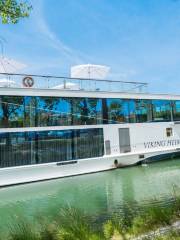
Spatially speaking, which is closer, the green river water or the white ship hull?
the green river water

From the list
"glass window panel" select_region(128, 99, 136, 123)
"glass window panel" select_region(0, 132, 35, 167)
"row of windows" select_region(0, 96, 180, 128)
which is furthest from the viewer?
"glass window panel" select_region(128, 99, 136, 123)

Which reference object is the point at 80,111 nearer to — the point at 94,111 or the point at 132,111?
the point at 94,111

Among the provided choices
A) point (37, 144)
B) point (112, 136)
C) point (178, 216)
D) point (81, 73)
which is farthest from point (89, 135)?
point (178, 216)

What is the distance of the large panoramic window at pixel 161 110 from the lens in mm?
22703

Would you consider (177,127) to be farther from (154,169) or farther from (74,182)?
(74,182)

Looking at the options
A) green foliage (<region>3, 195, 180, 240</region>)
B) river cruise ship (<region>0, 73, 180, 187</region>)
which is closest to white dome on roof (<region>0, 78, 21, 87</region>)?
river cruise ship (<region>0, 73, 180, 187</region>)

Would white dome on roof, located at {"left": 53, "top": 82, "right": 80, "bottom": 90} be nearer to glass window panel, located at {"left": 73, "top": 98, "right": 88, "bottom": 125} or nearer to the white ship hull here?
glass window panel, located at {"left": 73, "top": 98, "right": 88, "bottom": 125}

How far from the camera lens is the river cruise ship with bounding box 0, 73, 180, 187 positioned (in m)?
16.7

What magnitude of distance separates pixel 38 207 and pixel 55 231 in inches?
226

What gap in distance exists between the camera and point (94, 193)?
13141 mm

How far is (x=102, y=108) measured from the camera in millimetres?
20141

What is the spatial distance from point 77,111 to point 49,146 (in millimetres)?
2724

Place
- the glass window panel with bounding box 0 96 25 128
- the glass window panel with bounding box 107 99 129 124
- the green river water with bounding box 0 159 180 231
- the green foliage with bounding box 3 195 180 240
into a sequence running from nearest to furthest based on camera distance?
1. the green foliage with bounding box 3 195 180 240
2. the green river water with bounding box 0 159 180 231
3. the glass window panel with bounding box 0 96 25 128
4. the glass window panel with bounding box 107 99 129 124

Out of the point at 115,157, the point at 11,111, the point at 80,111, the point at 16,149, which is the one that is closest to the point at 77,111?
the point at 80,111
